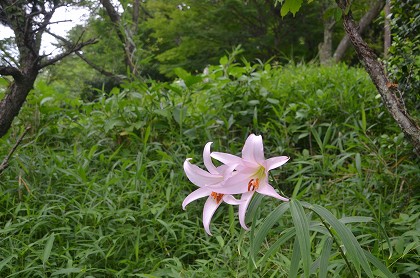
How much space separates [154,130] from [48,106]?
0.82 m

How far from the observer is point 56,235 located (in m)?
1.99

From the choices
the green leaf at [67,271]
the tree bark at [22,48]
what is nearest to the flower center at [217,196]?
the green leaf at [67,271]

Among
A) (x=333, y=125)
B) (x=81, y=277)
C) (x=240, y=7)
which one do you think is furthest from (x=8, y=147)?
(x=240, y=7)

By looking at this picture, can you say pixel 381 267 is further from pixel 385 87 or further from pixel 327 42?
pixel 327 42

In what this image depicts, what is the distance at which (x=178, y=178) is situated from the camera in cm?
249

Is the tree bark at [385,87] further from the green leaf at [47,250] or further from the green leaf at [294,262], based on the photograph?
the green leaf at [47,250]

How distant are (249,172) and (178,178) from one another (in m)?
1.51

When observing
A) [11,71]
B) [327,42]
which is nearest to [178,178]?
[11,71]

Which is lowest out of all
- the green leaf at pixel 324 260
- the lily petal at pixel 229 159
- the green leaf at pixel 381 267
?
the green leaf at pixel 381 267

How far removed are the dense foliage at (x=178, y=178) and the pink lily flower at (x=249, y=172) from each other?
271 millimetres

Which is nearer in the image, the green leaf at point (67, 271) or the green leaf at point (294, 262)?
the green leaf at point (294, 262)

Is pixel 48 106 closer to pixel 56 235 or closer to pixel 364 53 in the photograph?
pixel 56 235

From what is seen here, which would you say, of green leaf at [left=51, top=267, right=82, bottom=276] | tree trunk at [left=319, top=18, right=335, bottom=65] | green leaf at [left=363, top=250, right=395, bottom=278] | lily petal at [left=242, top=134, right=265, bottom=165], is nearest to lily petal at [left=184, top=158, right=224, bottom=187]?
lily petal at [left=242, top=134, right=265, bottom=165]

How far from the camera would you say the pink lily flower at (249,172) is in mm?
973
